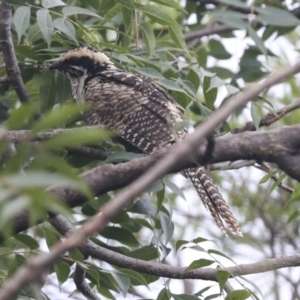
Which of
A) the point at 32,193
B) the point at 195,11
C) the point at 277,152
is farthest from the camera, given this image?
the point at 195,11

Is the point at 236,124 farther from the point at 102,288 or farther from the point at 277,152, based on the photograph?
the point at 277,152

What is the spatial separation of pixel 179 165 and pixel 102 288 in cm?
184

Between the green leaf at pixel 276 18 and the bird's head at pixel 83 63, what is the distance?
102 cm

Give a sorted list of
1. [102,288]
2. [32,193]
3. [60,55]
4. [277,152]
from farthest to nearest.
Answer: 1. [60,55]
2. [102,288]
3. [277,152]
4. [32,193]

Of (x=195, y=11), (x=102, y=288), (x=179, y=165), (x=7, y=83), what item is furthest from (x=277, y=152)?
(x=195, y=11)

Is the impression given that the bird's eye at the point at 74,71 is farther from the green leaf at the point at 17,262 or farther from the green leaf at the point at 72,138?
the green leaf at the point at 72,138

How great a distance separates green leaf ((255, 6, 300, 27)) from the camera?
4.70 metres

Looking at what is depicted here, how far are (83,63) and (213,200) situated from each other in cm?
150

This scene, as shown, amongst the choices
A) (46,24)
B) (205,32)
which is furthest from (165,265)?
(205,32)

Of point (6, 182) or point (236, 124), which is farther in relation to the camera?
point (236, 124)

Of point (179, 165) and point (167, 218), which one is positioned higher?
point (179, 165)

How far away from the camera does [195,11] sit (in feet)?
19.7

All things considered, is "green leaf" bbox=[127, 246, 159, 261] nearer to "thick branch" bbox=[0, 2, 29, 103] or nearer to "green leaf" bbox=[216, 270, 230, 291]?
"green leaf" bbox=[216, 270, 230, 291]

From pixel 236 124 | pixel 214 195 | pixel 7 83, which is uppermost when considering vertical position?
pixel 7 83
